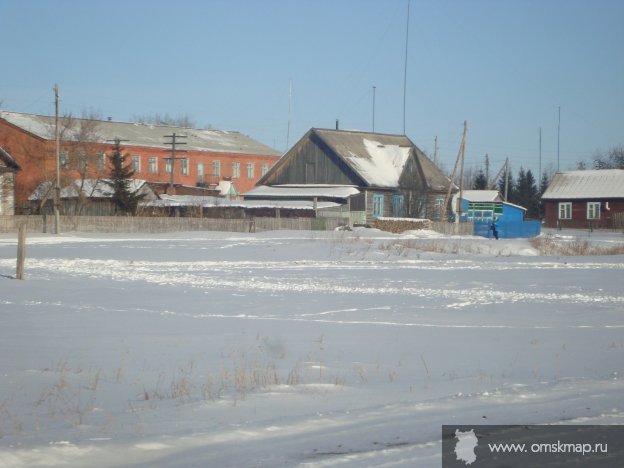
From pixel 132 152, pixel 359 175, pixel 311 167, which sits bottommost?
pixel 359 175

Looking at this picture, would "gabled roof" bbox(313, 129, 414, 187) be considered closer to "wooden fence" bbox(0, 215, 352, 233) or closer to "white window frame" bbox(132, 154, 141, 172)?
"wooden fence" bbox(0, 215, 352, 233)

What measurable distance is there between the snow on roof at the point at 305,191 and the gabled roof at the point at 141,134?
1493 centimetres

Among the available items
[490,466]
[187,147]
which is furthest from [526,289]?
[187,147]

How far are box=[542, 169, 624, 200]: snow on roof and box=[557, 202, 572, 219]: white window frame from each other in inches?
37.6

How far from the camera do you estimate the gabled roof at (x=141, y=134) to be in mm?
79306

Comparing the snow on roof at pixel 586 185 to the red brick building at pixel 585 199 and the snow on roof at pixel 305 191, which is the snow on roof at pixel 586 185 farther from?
the snow on roof at pixel 305 191

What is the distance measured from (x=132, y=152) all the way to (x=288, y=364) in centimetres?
8587

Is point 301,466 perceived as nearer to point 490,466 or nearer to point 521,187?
point 490,466

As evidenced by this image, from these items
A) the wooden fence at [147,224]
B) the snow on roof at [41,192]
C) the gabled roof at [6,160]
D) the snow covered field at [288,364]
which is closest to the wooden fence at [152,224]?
the wooden fence at [147,224]

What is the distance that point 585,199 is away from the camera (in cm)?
9112

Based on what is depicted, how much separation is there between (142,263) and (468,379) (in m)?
23.0

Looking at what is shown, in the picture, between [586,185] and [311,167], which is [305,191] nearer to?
[311,167]

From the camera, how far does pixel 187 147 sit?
3917 inches

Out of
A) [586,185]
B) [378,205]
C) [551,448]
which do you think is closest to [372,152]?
[378,205]
